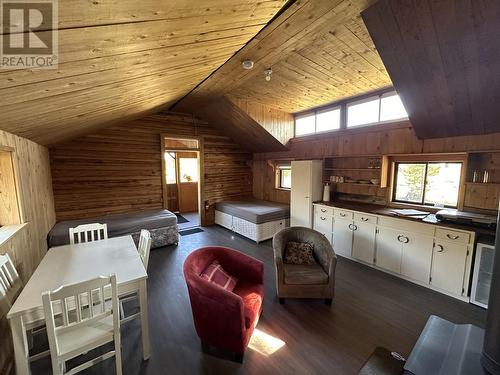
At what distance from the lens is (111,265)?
2061mm

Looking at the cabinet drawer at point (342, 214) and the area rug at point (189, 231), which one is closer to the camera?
the cabinet drawer at point (342, 214)

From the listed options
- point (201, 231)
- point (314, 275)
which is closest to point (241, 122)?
point (201, 231)

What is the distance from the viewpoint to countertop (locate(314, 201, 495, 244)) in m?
2.49

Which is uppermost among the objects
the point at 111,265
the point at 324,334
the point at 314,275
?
the point at 111,265

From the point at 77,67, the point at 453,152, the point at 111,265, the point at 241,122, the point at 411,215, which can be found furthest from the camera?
the point at 241,122

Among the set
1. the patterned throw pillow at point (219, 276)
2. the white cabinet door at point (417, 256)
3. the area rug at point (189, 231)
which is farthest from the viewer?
the area rug at point (189, 231)

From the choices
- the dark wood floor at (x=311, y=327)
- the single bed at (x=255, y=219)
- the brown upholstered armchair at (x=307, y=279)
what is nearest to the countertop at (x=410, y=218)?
the dark wood floor at (x=311, y=327)

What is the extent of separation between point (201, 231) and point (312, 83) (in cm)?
412

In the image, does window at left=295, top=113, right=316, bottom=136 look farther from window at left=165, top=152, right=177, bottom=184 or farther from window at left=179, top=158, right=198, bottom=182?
window at left=165, top=152, right=177, bottom=184

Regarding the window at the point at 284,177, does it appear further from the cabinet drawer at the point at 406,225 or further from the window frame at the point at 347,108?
the cabinet drawer at the point at 406,225

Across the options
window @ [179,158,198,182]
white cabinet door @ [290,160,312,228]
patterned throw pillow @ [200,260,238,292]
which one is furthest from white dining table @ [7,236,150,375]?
window @ [179,158,198,182]

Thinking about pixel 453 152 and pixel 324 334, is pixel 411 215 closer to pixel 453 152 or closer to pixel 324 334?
pixel 453 152

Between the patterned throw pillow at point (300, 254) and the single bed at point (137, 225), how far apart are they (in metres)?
2.67

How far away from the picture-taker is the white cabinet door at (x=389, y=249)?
10.3ft
